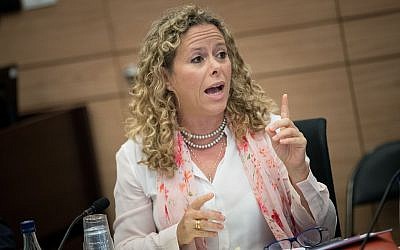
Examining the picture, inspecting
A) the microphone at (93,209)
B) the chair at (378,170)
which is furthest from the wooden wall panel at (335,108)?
the microphone at (93,209)

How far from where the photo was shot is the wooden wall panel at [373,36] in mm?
4449

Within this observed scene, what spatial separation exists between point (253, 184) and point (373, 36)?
217cm

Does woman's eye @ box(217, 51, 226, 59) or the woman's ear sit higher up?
woman's eye @ box(217, 51, 226, 59)

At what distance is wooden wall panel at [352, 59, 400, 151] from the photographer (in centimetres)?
448

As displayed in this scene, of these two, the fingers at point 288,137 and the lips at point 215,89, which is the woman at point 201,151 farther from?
the fingers at point 288,137

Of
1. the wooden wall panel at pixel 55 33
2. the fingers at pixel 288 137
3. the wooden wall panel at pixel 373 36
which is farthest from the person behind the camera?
the wooden wall panel at pixel 55 33

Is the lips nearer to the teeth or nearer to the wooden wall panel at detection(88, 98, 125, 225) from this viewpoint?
the teeth

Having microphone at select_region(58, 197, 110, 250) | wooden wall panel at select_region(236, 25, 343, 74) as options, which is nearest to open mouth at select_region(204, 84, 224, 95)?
microphone at select_region(58, 197, 110, 250)

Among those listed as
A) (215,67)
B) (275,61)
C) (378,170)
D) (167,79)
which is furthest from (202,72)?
(275,61)

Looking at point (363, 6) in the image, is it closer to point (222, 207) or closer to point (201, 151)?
point (201, 151)

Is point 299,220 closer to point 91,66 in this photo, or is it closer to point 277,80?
point 277,80

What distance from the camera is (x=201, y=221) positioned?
91.5 inches

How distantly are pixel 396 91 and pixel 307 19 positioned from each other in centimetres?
64

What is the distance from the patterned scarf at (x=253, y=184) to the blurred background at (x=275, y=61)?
1758 millimetres
